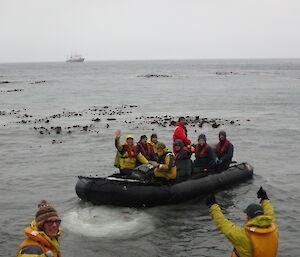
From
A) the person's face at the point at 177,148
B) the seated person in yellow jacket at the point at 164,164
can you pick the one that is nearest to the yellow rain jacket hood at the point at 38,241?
the seated person in yellow jacket at the point at 164,164

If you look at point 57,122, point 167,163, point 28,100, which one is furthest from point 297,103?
point 167,163

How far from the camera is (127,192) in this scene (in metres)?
11.3

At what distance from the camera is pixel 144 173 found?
1171 cm

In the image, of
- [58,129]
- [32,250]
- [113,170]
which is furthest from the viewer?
[58,129]

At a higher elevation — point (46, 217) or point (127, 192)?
point (46, 217)

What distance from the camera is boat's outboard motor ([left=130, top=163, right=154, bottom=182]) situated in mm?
11680

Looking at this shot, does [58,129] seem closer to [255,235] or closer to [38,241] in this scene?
[255,235]

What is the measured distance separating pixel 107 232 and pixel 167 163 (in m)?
2.51

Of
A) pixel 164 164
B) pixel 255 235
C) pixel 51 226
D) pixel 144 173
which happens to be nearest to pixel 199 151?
pixel 164 164

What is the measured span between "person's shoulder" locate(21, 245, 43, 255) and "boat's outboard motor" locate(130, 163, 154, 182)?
300 inches

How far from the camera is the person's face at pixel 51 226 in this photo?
4270 millimetres

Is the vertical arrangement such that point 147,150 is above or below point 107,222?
above

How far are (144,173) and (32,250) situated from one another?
7746 mm

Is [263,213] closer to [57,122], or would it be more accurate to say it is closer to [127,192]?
[127,192]
